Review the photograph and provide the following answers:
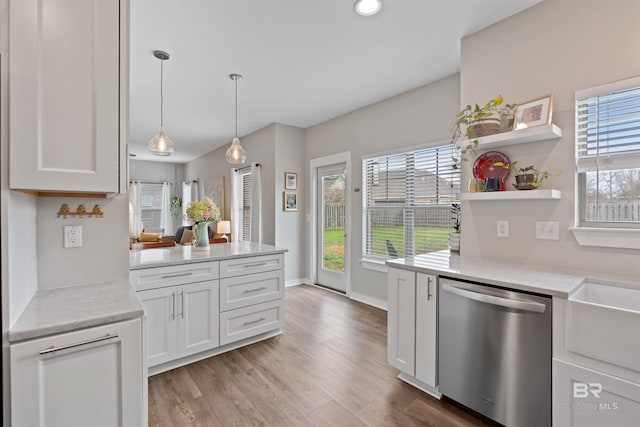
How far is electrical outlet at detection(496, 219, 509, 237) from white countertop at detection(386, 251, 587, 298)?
21 centimetres

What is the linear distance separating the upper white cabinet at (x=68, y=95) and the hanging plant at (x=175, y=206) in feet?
27.8

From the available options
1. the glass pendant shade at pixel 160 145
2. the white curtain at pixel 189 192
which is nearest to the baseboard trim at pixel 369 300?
the glass pendant shade at pixel 160 145

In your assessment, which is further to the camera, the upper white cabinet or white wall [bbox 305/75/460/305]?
white wall [bbox 305/75/460/305]

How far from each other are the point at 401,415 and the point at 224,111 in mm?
4236

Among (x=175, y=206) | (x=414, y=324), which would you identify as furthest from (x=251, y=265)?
(x=175, y=206)

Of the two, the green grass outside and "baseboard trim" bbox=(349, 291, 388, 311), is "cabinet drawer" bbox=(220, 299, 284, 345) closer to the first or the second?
"baseboard trim" bbox=(349, 291, 388, 311)

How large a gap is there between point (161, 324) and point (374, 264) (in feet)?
8.32

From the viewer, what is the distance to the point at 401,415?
1.86 m

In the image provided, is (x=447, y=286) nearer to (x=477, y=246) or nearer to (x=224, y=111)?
(x=477, y=246)

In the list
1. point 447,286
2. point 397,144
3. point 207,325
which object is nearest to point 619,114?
point 447,286

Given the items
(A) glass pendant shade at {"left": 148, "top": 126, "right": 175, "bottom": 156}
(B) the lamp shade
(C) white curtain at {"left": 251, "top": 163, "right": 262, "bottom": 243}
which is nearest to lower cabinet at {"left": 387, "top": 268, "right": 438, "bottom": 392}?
(A) glass pendant shade at {"left": 148, "top": 126, "right": 175, "bottom": 156}

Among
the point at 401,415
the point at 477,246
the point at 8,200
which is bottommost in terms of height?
the point at 401,415

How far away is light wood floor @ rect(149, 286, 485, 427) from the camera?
6.03 feet

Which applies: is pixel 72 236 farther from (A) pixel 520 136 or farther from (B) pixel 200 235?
(A) pixel 520 136
